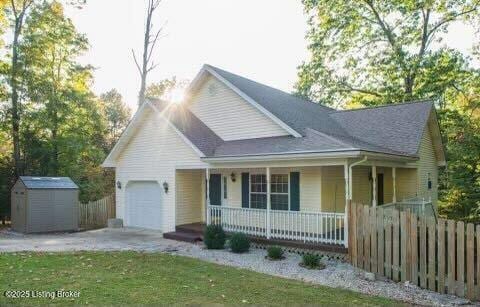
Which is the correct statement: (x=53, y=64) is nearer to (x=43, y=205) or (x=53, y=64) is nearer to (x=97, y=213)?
(x=97, y=213)

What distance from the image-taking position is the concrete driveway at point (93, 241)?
11.6 metres

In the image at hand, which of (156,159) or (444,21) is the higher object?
(444,21)

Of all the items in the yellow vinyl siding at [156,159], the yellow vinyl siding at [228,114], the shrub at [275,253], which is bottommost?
the shrub at [275,253]

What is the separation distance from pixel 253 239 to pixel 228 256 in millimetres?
1642

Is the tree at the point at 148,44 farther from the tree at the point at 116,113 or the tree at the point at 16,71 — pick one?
the tree at the point at 116,113

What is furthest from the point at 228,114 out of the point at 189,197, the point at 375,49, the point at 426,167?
the point at 375,49

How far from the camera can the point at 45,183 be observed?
51.3 ft

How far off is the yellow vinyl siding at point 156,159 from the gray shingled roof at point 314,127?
23.9 inches

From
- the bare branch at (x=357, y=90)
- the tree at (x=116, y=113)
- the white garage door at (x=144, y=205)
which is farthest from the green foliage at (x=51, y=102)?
the bare branch at (x=357, y=90)

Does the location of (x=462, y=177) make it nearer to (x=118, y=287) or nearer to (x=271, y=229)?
(x=271, y=229)

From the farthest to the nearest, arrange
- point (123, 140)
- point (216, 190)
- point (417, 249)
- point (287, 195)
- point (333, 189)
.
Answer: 1. point (123, 140)
2. point (216, 190)
3. point (287, 195)
4. point (333, 189)
5. point (417, 249)

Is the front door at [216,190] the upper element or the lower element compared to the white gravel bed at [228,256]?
upper

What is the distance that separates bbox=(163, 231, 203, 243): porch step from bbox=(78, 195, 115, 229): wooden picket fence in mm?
6136

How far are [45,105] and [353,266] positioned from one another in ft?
60.7
